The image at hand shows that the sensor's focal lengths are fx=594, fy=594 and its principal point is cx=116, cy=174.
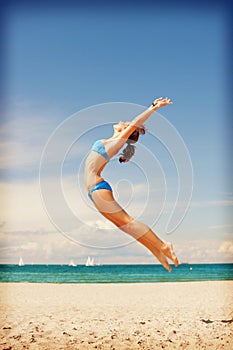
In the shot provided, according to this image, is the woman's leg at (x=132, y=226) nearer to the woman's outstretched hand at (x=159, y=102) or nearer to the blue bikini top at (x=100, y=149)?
the blue bikini top at (x=100, y=149)

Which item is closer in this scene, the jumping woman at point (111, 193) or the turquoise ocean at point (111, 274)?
the jumping woman at point (111, 193)

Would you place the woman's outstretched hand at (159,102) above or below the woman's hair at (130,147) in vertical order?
above

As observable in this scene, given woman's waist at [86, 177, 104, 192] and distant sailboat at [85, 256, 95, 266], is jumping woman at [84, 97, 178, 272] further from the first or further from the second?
distant sailboat at [85, 256, 95, 266]

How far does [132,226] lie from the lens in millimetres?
3699

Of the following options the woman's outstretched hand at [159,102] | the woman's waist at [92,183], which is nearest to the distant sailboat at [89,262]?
the woman's waist at [92,183]

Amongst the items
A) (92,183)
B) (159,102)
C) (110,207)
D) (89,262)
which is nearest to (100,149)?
(92,183)

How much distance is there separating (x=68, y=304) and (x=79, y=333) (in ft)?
12.5

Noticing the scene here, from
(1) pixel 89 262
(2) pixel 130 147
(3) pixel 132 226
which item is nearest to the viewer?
(3) pixel 132 226

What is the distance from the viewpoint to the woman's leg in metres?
3.67

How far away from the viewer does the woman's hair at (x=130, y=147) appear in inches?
152

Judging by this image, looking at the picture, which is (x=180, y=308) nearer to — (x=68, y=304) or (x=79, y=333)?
(x=68, y=304)

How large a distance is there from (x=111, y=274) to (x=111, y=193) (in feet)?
50.1

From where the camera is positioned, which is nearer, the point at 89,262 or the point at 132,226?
the point at 132,226

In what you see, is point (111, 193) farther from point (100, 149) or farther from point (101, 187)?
point (100, 149)
